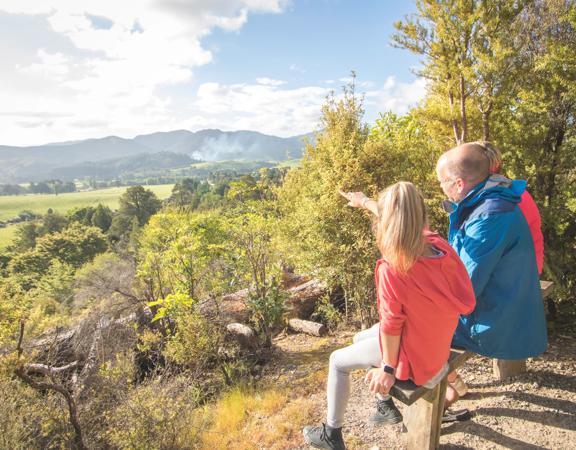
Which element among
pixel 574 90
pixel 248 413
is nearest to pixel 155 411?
pixel 248 413

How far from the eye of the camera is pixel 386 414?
3.17 metres

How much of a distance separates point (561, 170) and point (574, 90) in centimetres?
102

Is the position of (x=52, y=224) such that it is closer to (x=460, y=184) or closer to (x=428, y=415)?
(x=428, y=415)

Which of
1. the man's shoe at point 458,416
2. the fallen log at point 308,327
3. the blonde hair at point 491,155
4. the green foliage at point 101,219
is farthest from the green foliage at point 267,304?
the green foliage at point 101,219

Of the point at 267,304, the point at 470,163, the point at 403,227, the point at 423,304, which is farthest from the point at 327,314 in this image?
the point at 403,227

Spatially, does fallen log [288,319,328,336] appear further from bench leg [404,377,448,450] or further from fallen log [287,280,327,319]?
bench leg [404,377,448,450]

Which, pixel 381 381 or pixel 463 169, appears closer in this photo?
pixel 381 381

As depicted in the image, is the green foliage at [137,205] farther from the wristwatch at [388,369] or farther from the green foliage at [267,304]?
the wristwatch at [388,369]

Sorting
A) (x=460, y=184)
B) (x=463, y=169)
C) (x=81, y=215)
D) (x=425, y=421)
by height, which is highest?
(x=463, y=169)

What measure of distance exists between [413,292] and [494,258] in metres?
0.79

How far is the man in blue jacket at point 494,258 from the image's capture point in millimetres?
2406

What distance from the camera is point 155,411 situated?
4.55 metres

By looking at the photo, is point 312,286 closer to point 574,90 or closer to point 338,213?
point 338,213

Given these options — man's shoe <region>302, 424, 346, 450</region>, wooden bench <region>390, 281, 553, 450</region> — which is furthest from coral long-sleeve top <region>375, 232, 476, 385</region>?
man's shoe <region>302, 424, 346, 450</region>
